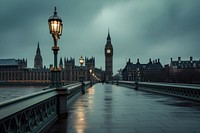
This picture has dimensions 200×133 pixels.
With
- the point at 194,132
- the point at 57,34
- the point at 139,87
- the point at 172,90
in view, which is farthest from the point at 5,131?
the point at 139,87

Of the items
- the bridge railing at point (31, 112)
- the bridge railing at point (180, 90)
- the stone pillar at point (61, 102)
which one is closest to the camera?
the bridge railing at point (31, 112)

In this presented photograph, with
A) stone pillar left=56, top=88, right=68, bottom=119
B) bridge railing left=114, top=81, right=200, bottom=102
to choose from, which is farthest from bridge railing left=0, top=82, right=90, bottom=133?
bridge railing left=114, top=81, right=200, bottom=102

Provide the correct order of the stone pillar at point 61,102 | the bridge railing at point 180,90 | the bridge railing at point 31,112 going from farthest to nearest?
the bridge railing at point 180,90
the stone pillar at point 61,102
the bridge railing at point 31,112

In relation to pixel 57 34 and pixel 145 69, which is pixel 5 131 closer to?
pixel 57 34

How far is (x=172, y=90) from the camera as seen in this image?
24.2 metres

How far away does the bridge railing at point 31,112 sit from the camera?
16.3ft

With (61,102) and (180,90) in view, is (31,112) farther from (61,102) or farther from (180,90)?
(180,90)

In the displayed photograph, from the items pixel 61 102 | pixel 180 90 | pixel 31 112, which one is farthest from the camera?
pixel 180 90

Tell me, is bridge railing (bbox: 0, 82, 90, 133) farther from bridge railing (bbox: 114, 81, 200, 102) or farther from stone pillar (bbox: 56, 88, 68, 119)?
bridge railing (bbox: 114, 81, 200, 102)

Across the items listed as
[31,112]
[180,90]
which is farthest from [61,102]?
[180,90]

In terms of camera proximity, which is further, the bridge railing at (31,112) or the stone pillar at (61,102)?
the stone pillar at (61,102)

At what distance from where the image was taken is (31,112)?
7047mm

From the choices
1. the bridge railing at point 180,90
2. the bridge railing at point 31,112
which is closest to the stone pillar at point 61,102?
the bridge railing at point 31,112

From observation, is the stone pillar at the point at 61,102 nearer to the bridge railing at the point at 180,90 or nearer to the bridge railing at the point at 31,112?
the bridge railing at the point at 31,112
